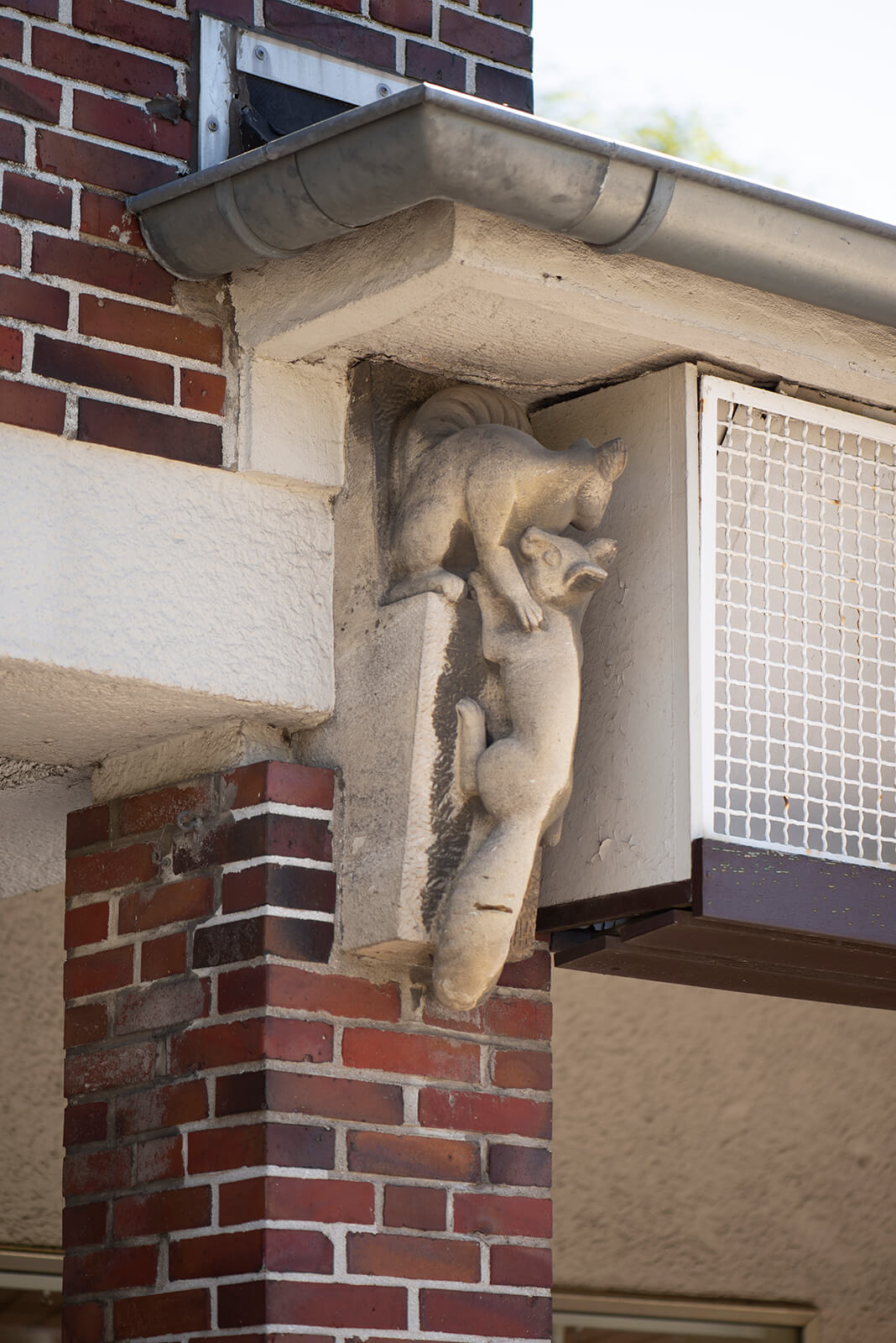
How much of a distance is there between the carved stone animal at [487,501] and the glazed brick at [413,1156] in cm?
75

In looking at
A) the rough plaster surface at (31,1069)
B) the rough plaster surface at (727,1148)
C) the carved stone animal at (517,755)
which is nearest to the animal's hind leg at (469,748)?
the carved stone animal at (517,755)

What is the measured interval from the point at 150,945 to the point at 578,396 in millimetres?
1065

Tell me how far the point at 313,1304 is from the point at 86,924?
2.48 feet

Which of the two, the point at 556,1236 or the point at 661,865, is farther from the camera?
the point at 556,1236

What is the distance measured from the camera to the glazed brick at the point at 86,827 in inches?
130

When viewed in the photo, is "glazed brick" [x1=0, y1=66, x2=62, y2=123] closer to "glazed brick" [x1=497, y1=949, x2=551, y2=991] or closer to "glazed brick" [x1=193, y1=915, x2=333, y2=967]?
"glazed brick" [x1=193, y1=915, x2=333, y2=967]

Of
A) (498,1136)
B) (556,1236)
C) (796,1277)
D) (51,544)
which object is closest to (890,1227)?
(796,1277)

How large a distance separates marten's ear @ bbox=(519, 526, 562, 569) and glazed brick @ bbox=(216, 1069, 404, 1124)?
0.78 metres

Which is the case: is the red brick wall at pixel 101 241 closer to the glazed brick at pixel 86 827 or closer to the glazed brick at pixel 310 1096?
the glazed brick at pixel 86 827

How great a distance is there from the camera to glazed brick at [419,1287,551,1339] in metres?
2.92

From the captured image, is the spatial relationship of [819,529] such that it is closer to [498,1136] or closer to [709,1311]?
[498,1136]

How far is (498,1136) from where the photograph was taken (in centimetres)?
308

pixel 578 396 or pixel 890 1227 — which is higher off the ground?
pixel 578 396

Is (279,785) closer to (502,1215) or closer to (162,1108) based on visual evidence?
(162,1108)
